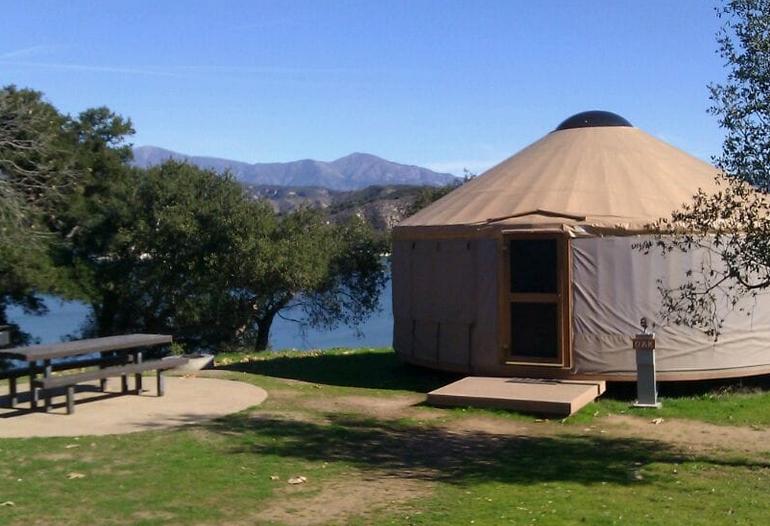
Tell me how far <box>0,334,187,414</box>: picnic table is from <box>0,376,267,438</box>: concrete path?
0.16 metres

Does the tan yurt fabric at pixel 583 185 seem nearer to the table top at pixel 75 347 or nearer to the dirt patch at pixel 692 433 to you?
the dirt patch at pixel 692 433

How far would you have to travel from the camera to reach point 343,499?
5934 millimetres

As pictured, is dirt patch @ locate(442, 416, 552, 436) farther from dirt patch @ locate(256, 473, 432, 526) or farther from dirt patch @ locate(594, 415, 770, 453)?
dirt patch @ locate(256, 473, 432, 526)

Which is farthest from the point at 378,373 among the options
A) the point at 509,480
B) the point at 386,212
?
the point at 386,212

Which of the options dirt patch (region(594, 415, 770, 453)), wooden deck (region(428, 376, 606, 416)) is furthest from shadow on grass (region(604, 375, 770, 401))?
dirt patch (region(594, 415, 770, 453))

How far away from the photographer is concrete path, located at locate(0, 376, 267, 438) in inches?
316

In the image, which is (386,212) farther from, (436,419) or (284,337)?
(436,419)

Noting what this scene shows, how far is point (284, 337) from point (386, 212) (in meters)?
5.90

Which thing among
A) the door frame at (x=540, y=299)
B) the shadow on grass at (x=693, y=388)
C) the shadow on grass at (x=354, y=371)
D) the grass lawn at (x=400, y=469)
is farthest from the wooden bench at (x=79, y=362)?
the shadow on grass at (x=693, y=388)

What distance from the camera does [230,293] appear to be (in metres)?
18.2

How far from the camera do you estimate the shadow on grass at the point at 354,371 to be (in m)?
11.6

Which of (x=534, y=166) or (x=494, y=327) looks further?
(x=534, y=166)

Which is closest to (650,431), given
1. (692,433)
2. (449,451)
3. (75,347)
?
(692,433)

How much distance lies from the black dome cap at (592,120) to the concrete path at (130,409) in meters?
6.35
